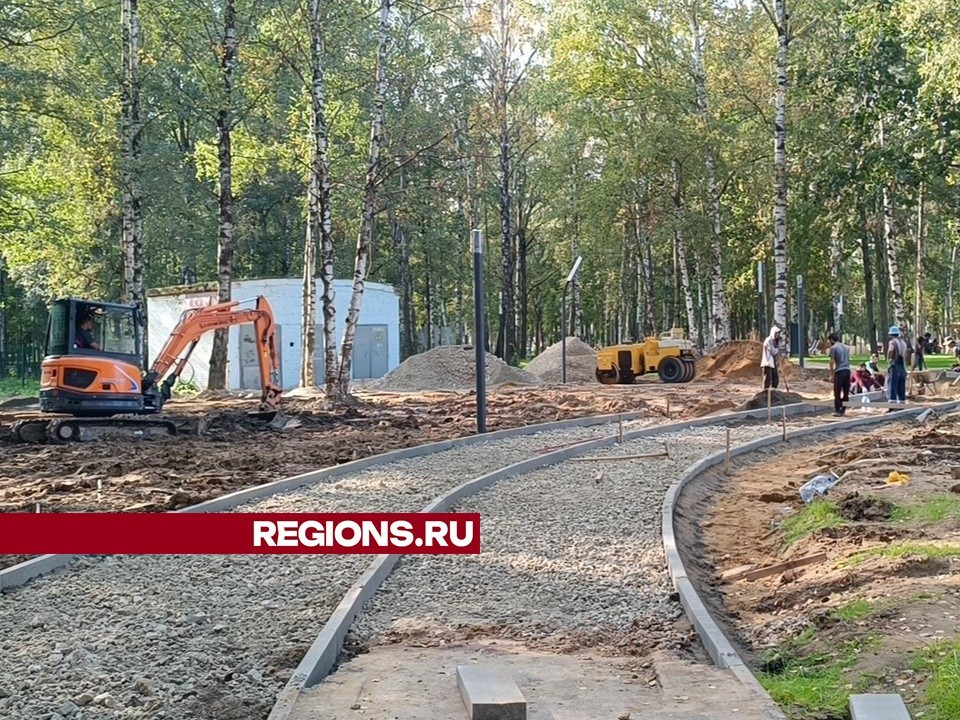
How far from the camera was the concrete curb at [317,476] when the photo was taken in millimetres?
9141

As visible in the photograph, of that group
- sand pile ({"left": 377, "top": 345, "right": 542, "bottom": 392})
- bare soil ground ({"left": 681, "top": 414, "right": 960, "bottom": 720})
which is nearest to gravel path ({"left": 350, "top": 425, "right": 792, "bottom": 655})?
bare soil ground ({"left": 681, "top": 414, "right": 960, "bottom": 720})

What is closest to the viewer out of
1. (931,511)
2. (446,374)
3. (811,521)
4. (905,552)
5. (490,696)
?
(490,696)

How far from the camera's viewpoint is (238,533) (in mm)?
11523

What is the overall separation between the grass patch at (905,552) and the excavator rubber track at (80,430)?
1483 cm

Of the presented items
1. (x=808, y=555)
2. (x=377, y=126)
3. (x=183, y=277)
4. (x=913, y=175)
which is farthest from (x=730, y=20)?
(x=808, y=555)

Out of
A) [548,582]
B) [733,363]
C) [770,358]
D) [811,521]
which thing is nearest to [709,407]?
[770,358]

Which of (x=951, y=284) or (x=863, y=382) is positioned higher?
(x=951, y=284)

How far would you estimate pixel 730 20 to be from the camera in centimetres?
4241

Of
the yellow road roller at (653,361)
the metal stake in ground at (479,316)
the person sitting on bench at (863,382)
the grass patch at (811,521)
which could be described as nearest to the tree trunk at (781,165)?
the person sitting on bench at (863,382)

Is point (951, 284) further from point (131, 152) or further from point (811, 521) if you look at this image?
point (811, 521)

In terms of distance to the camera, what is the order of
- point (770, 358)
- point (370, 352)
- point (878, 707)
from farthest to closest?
point (370, 352)
point (770, 358)
point (878, 707)

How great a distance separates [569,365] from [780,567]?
99.5ft

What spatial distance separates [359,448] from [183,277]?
129ft

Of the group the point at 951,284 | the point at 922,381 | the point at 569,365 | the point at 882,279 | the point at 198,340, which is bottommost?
the point at 922,381
